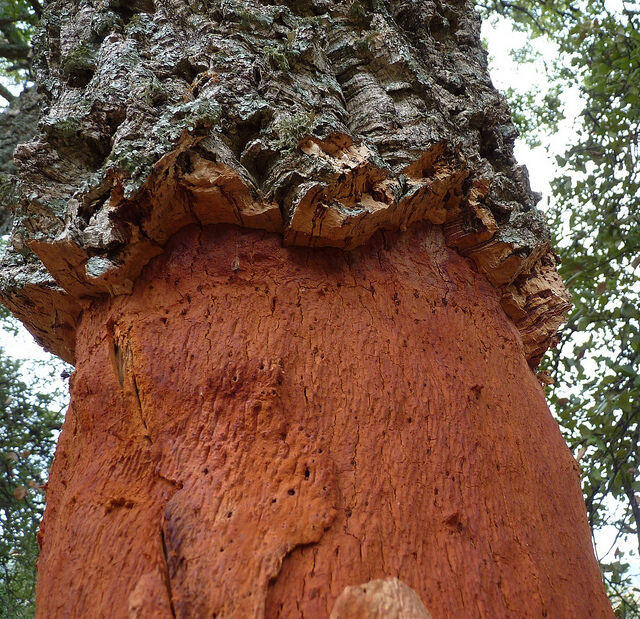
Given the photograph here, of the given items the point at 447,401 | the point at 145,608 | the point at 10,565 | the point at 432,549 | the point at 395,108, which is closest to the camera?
the point at 145,608

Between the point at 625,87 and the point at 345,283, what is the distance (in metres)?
3.93

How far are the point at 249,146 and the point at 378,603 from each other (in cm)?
124

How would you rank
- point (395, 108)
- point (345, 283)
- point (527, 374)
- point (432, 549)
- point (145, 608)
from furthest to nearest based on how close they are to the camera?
point (395, 108), point (527, 374), point (345, 283), point (432, 549), point (145, 608)

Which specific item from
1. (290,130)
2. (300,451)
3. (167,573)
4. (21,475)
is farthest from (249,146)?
(21,475)

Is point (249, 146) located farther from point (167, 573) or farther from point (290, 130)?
point (167, 573)

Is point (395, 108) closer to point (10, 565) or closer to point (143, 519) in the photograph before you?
point (143, 519)

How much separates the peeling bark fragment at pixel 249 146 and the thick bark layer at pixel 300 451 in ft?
0.45

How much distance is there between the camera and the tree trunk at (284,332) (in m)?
1.16

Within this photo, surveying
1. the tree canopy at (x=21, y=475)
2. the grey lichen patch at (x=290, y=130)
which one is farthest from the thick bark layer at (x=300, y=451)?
the tree canopy at (x=21, y=475)

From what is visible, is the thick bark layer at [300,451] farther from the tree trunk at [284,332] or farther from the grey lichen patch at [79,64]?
the grey lichen patch at [79,64]

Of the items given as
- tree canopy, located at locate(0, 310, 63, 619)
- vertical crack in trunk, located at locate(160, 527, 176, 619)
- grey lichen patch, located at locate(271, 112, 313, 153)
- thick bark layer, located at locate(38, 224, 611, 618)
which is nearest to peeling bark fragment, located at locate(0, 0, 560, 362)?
grey lichen patch, located at locate(271, 112, 313, 153)

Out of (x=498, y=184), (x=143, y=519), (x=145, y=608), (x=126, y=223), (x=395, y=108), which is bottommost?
(x=145, y=608)

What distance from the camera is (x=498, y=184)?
195 cm

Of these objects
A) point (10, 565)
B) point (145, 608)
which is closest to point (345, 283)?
point (145, 608)
